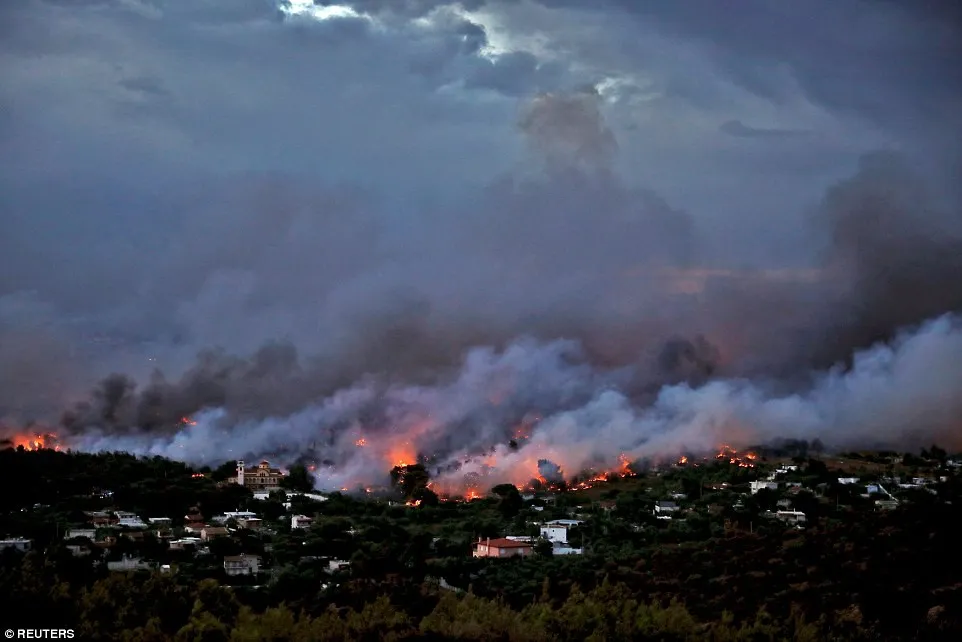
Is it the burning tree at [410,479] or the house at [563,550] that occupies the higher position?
the burning tree at [410,479]

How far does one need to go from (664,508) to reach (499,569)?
56.1 ft

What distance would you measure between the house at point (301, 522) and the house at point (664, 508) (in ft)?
49.1

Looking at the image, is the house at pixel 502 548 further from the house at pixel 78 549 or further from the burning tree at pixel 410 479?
A: the burning tree at pixel 410 479

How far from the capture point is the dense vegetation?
2156cm

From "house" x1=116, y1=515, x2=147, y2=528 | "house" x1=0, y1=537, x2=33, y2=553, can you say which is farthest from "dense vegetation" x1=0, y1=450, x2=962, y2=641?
"house" x1=116, y1=515, x2=147, y2=528

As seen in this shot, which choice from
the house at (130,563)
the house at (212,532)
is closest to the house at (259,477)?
the house at (212,532)

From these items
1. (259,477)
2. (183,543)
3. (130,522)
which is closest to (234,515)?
(130,522)

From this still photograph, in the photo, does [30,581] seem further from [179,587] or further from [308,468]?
[308,468]

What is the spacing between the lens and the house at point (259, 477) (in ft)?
206

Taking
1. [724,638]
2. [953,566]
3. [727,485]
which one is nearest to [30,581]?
[724,638]

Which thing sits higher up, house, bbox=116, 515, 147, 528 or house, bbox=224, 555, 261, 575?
house, bbox=116, 515, 147, 528

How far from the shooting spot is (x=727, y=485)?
58.3m

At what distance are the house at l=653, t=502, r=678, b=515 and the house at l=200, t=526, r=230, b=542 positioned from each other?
1847 centimetres

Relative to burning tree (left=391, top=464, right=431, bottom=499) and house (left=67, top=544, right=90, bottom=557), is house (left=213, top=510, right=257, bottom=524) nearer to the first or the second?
house (left=67, top=544, right=90, bottom=557)
